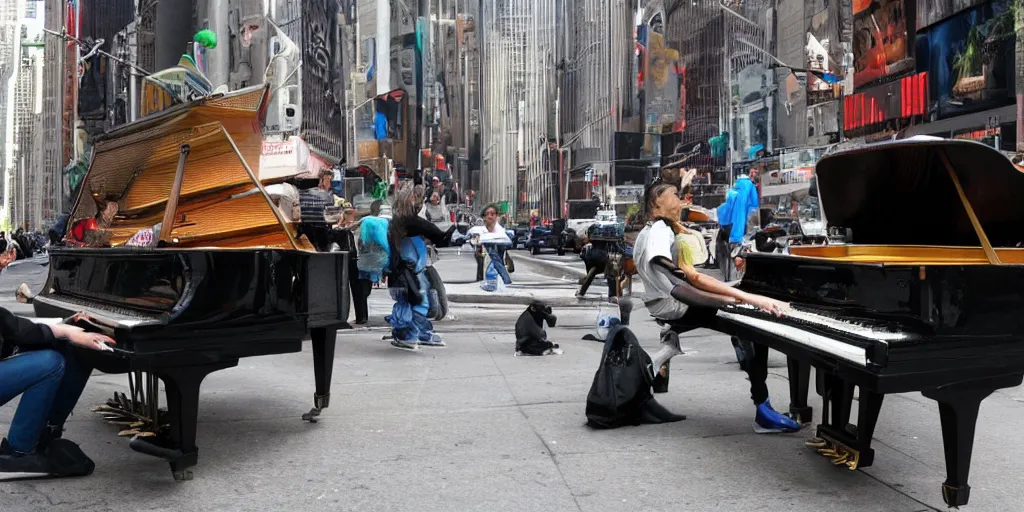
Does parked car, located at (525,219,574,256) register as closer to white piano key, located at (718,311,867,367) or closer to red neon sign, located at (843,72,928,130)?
red neon sign, located at (843,72,928,130)

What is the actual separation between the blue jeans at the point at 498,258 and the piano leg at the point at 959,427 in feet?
44.1

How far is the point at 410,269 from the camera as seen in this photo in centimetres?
1030

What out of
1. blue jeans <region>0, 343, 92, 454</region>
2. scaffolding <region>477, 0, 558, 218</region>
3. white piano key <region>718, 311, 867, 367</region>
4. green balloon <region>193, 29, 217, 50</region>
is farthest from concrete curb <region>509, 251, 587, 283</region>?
scaffolding <region>477, 0, 558, 218</region>

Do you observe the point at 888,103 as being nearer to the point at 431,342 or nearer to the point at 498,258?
the point at 498,258

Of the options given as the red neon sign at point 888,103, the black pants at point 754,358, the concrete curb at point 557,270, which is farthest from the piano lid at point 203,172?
the red neon sign at point 888,103

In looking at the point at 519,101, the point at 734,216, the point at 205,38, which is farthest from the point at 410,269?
the point at 519,101

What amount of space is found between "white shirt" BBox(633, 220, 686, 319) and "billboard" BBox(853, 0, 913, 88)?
32.9m

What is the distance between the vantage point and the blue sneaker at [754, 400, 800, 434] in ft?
20.0

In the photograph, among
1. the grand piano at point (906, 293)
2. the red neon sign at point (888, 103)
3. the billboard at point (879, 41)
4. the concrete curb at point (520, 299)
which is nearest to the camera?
the grand piano at point (906, 293)

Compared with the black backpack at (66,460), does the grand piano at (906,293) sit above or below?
above

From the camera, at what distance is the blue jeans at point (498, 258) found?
17.5 metres

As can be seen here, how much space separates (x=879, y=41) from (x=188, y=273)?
127 ft

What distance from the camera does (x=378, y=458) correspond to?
220 inches

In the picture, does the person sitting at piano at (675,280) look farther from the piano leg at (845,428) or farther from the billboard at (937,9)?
the billboard at (937,9)
